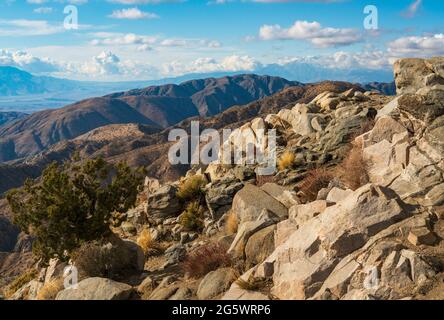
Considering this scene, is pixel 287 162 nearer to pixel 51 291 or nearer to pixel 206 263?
pixel 206 263

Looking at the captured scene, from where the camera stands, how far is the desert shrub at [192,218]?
17516 mm

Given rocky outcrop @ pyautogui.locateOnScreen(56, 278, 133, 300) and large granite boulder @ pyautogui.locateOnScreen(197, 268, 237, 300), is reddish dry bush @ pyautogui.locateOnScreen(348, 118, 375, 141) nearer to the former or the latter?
large granite boulder @ pyautogui.locateOnScreen(197, 268, 237, 300)

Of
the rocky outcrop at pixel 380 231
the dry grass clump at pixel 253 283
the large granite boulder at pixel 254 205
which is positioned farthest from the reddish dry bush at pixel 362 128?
the dry grass clump at pixel 253 283

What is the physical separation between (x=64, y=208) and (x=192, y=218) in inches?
222

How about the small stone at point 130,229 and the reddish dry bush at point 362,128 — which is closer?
the reddish dry bush at point 362,128

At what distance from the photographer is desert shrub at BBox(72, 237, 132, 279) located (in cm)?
1315

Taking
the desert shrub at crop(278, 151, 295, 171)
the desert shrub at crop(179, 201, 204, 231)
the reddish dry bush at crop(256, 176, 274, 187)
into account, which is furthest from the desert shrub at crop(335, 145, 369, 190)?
the desert shrub at crop(179, 201, 204, 231)

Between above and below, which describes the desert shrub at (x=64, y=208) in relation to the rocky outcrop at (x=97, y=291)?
above

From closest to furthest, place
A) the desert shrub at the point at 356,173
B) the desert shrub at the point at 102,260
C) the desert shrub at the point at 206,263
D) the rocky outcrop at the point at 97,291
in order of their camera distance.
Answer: the rocky outcrop at the point at 97,291, the desert shrub at the point at 206,263, the desert shrub at the point at 356,173, the desert shrub at the point at 102,260

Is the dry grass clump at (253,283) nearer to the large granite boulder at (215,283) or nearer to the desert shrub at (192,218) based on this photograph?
the large granite boulder at (215,283)

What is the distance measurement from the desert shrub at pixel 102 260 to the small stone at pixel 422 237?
324 inches
